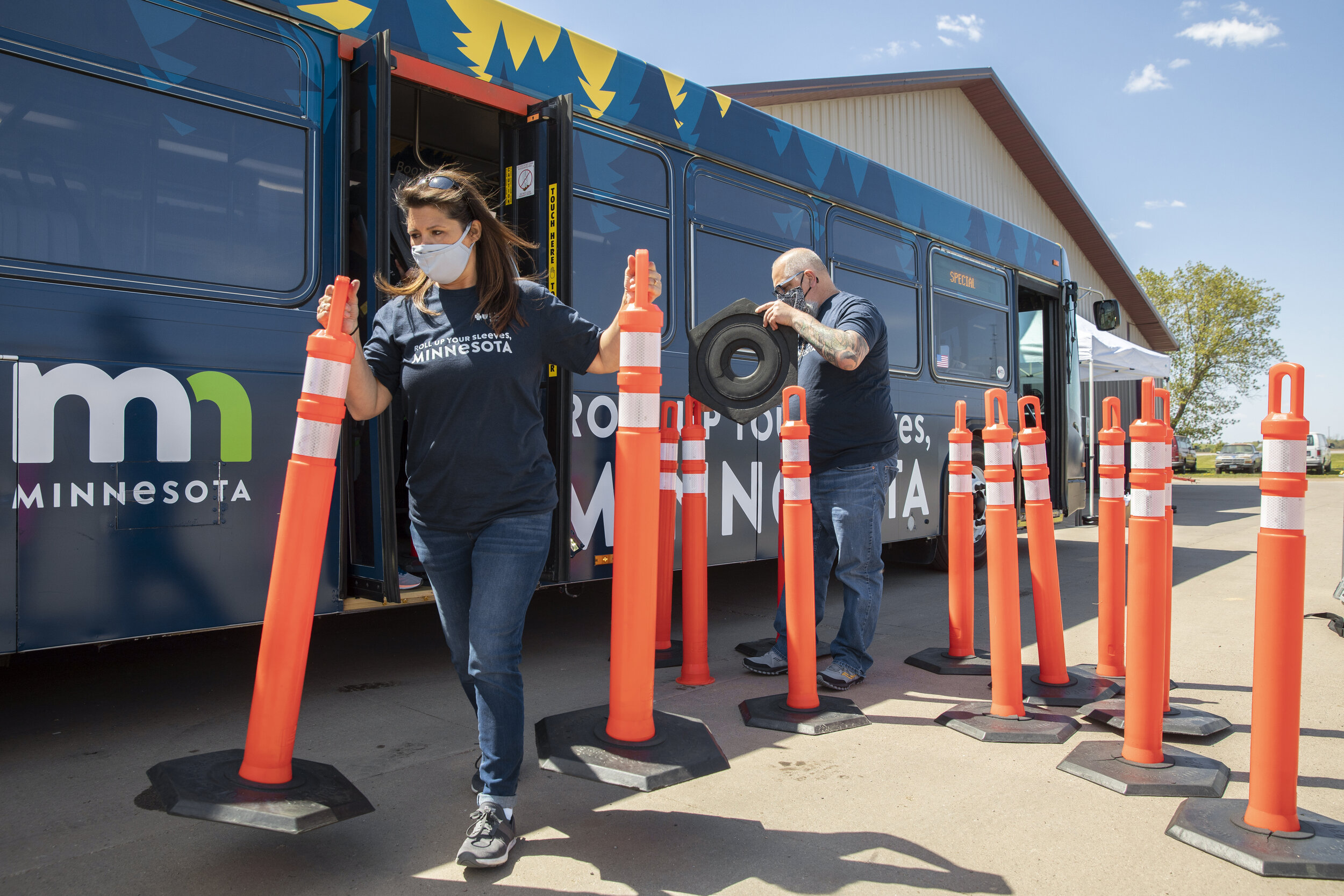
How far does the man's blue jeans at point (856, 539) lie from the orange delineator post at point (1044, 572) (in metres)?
0.63

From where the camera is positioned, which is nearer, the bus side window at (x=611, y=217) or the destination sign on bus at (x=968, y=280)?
the bus side window at (x=611, y=217)

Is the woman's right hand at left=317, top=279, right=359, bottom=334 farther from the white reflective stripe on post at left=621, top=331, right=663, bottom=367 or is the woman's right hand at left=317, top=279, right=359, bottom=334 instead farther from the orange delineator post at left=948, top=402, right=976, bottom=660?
the orange delineator post at left=948, top=402, right=976, bottom=660

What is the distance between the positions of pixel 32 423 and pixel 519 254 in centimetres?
232

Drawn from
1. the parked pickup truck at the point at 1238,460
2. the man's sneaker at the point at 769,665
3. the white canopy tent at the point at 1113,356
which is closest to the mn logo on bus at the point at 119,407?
the man's sneaker at the point at 769,665

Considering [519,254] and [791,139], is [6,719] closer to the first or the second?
[519,254]

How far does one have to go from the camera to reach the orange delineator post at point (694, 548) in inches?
168

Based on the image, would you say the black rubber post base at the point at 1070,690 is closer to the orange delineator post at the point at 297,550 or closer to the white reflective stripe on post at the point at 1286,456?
the white reflective stripe on post at the point at 1286,456

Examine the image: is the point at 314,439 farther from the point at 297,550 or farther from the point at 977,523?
the point at 977,523

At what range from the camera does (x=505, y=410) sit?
7.73 feet

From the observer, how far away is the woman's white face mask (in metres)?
2.43

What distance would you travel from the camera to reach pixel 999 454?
360 cm

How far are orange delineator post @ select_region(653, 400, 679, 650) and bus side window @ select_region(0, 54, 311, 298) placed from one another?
1845 mm

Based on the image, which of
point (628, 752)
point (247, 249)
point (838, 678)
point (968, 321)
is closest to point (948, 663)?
point (838, 678)

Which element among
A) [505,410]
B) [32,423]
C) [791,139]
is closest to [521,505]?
[505,410]
